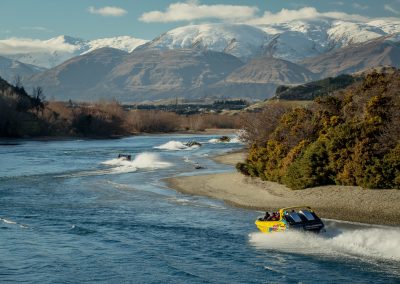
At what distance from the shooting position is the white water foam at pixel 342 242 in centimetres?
4178

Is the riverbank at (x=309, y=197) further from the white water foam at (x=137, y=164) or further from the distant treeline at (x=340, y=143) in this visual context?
the white water foam at (x=137, y=164)

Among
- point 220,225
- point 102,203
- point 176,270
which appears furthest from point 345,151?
point 176,270

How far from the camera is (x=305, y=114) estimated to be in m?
76.3

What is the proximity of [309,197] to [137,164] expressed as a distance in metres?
52.9

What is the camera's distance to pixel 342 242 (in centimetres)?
4406

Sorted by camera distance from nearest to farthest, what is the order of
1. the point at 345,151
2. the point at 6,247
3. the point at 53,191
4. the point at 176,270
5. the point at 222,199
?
the point at 176,270
the point at 6,247
the point at 345,151
the point at 222,199
the point at 53,191

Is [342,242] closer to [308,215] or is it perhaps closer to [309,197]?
[308,215]

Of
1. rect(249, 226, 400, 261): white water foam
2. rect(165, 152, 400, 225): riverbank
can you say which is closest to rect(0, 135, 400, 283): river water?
rect(249, 226, 400, 261): white water foam

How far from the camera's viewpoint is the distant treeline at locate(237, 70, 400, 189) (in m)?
58.9

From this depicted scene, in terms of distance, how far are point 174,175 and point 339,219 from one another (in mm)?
40170

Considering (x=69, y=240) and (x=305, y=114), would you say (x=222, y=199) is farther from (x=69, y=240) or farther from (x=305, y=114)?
(x=69, y=240)

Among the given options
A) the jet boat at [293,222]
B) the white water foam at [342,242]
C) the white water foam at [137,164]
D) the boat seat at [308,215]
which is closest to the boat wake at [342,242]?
the white water foam at [342,242]

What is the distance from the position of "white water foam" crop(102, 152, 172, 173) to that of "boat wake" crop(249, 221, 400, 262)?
53.7m

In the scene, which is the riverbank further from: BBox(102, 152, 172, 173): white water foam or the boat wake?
BBox(102, 152, 172, 173): white water foam
